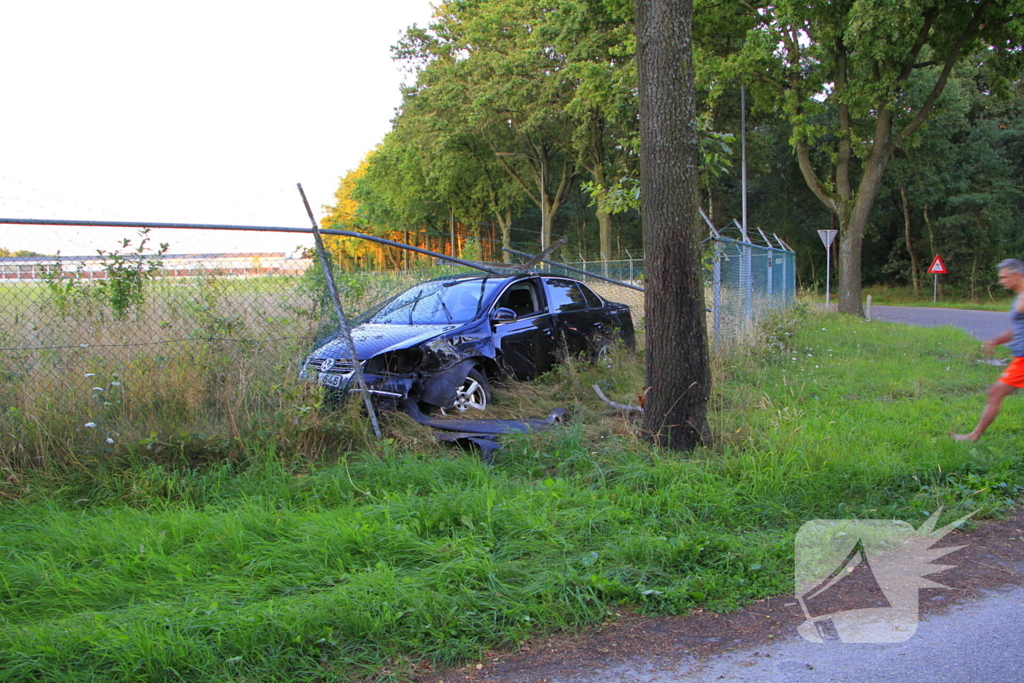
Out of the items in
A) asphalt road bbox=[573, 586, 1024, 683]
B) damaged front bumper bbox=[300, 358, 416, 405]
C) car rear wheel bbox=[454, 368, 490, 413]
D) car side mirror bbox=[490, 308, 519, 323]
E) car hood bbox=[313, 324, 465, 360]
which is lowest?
asphalt road bbox=[573, 586, 1024, 683]

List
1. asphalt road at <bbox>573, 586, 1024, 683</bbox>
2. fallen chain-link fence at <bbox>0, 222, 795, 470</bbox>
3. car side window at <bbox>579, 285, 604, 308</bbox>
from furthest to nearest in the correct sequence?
car side window at <bbox>579, 285, 604, 308</bbox> < fallen chain-link fence at <bbox>0, 222, 795, 470</bbox> < asphalt road at <bbox>573, 586, 1024, 683</bbox>

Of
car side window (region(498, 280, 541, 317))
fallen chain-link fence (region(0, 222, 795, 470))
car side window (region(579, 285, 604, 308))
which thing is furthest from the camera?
car side window (region(579, 285, 604, 308))

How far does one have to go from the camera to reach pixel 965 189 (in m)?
39.1

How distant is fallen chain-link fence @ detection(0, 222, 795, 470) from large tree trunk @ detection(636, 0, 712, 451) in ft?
7.69

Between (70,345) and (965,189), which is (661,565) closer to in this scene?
(70,345)

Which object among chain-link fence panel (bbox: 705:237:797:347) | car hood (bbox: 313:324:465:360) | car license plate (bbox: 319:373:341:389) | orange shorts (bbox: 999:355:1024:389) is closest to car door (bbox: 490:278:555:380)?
car hood (bbox: 313:324:465:360)

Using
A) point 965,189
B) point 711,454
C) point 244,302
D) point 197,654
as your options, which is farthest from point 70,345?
point 965,189

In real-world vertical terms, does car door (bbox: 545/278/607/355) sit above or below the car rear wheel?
above

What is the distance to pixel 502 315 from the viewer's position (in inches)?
307

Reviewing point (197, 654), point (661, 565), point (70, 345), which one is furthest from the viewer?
point (70, 345)

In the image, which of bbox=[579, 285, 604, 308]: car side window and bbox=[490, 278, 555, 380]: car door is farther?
bbox=[579, 285, 604, 308]: car side window

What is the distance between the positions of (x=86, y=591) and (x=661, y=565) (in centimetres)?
299

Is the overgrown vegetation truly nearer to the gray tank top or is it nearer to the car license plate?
the car license plate

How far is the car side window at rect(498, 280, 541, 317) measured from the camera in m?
8.41
